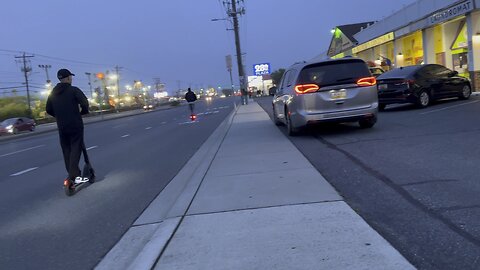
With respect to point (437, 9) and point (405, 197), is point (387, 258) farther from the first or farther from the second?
point (437, 9)

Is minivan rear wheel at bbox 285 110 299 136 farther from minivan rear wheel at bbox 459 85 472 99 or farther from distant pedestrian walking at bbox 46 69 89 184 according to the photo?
minivan rear wheel at bbox 459 85 472 99

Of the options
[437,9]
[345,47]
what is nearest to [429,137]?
[437,9]

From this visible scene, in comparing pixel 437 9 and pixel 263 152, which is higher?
pixel 437 9

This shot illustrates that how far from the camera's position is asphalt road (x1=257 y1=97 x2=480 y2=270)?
4.38 meters

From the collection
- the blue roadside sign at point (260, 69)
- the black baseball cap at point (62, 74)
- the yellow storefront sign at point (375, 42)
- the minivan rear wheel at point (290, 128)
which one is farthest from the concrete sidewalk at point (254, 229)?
the blue roadside sign at point (260, 69)

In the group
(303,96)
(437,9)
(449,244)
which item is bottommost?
(449,244)

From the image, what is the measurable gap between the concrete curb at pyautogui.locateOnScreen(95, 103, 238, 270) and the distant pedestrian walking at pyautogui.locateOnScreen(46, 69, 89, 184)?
158 cm

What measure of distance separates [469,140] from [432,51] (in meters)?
21.0

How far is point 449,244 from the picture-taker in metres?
4.34

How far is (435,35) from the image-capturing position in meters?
28.9

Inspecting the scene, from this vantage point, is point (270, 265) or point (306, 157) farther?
point (306, 157)

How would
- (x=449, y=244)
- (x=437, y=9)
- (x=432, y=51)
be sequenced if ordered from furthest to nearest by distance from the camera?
1. (x=432, y=51)
2. (x=437, y=9)
3. (x=449, y=244)

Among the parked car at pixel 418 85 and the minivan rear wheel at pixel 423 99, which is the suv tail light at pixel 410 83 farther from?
the minivan rear wheel at pixel 423 99

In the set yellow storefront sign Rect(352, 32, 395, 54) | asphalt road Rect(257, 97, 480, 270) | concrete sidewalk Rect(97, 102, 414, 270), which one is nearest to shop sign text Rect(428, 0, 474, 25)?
yellow storefront sign Rect(352, 32, 395, 54)
